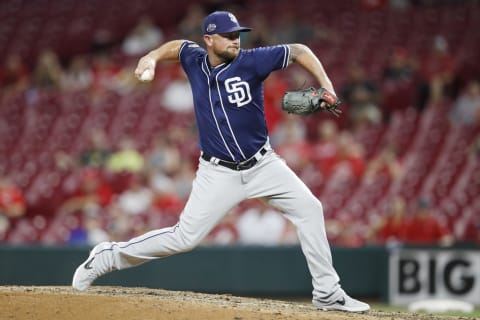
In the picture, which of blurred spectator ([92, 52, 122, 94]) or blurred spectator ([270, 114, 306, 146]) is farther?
blurred spectator ([92, 52, 122, 94])

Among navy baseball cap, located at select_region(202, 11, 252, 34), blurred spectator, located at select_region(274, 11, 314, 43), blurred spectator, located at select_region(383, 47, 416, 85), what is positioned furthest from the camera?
blurred spectator, located at select_region(274, 11, 314, 43)

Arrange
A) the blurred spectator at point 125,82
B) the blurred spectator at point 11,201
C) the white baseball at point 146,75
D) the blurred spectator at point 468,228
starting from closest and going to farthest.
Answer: the white baseball at point 146,75, the blurred spectator at point 468,228, the blurred spectator at point 11,201, the blurred spectator at point 125,82

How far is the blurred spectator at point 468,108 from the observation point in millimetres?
11617

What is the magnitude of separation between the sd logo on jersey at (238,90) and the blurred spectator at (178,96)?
7.15 meters

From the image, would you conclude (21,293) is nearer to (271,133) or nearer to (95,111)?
(271,133)

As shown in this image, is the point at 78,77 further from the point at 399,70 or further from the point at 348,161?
the point at 348,161

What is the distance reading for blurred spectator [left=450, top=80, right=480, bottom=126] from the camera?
11.6 m

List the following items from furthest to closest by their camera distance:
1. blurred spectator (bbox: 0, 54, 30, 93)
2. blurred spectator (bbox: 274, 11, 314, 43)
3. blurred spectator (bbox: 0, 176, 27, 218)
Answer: blurred spectator (bbox: 0, 54, 30, 93) < blurred spectator (bbox: 274, 11, 314, 43) < blurred spectator (bbox: 0, 176, 27, 218)

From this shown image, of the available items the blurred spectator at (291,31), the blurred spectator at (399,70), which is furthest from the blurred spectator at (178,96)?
the blurred spectator at (399,70)

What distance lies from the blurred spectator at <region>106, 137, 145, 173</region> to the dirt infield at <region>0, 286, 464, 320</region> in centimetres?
595

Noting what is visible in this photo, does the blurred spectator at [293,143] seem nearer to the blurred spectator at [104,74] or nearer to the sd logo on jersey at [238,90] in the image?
the blurred spectator at [104,74]

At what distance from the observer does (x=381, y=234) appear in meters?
10.5

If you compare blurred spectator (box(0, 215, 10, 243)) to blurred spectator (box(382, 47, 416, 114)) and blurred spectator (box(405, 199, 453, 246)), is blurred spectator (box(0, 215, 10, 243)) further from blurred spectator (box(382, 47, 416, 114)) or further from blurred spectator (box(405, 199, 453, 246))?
blurred spectator (box(382, 47, 416, 114))

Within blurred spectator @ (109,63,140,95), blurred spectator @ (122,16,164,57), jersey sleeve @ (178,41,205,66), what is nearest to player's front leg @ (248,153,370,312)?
jersey sleeve @ (178,41,205,66)
